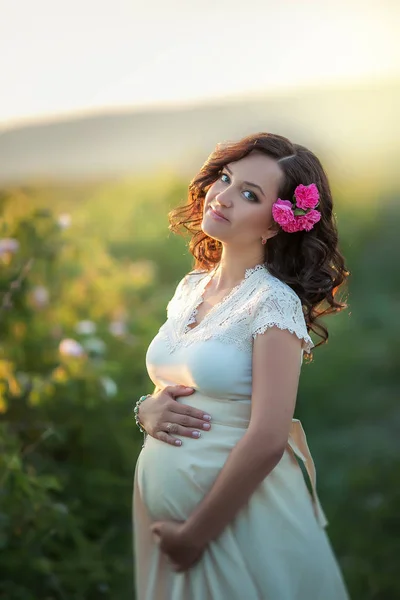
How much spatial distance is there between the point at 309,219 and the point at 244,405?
428mm

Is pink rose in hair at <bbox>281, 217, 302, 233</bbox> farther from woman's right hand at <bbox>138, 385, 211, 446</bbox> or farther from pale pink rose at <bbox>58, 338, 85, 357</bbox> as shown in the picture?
pale pink rose at <bbox>58, 338, 85, 357</bbox>

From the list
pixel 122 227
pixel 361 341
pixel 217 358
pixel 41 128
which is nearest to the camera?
pixel 217 358

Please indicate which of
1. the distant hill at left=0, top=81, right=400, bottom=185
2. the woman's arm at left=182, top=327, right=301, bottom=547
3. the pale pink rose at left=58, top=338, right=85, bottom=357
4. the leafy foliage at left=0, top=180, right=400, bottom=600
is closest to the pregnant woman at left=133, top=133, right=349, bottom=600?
the woman's arm at left=182, top=327, right=301, bottom=547

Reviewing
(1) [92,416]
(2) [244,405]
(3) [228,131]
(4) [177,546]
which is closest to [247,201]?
(2) [244,405]

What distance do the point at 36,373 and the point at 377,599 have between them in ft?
5.40

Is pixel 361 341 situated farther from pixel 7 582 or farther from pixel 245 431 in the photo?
pixel 245 431

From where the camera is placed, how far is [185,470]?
1.84 m

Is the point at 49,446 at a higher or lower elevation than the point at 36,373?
lower

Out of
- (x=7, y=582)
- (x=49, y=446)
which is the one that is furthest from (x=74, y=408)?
(x=7, y=582)

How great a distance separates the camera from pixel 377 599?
3.33 metres

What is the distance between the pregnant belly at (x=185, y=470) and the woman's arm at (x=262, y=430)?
0.05 meters

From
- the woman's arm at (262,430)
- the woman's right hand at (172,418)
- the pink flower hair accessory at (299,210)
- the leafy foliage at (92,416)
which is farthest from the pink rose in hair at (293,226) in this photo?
the leafy foliage at (92,416)

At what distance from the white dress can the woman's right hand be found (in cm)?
2

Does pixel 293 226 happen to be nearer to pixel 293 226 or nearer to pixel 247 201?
pixel 293 226
